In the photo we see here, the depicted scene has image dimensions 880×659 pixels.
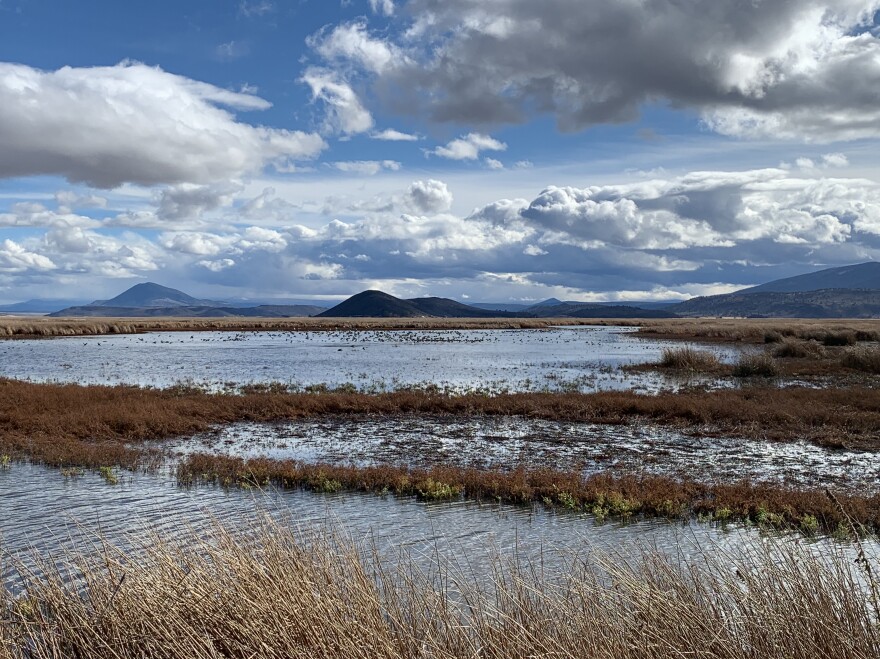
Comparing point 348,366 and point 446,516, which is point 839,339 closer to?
point 348,366

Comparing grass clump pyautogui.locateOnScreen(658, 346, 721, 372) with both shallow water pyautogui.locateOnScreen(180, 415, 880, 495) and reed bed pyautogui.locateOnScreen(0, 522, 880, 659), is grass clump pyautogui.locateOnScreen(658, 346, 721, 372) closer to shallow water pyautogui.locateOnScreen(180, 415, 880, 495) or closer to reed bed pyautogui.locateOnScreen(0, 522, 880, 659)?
shallow water pyautogui.locateOnScreen(180, 415, 880, 495)

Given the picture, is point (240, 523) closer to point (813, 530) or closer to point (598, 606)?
point (598, 606)

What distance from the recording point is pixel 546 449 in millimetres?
21281

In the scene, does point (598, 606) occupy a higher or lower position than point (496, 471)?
higher

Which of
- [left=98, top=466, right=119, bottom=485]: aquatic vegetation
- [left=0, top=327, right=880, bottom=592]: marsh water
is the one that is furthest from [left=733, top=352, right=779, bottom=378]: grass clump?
[left=98, top=466, right=119, bottom=485]: aquatic vegetation

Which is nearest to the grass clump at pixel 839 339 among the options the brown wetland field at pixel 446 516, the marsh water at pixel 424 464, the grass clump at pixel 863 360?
the grass clump at pixel 863 360

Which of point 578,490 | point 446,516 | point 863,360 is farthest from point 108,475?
point 863,360

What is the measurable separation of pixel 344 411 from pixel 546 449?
36.4 ft

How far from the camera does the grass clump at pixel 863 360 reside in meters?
42.5

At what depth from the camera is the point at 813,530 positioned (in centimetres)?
1277

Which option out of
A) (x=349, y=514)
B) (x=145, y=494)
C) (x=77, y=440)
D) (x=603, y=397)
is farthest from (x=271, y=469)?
(x=603, y=397)

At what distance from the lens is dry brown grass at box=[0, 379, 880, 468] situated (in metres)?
21.8

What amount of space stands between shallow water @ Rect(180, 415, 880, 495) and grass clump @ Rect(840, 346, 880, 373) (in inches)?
1024

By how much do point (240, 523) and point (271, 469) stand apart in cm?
459
